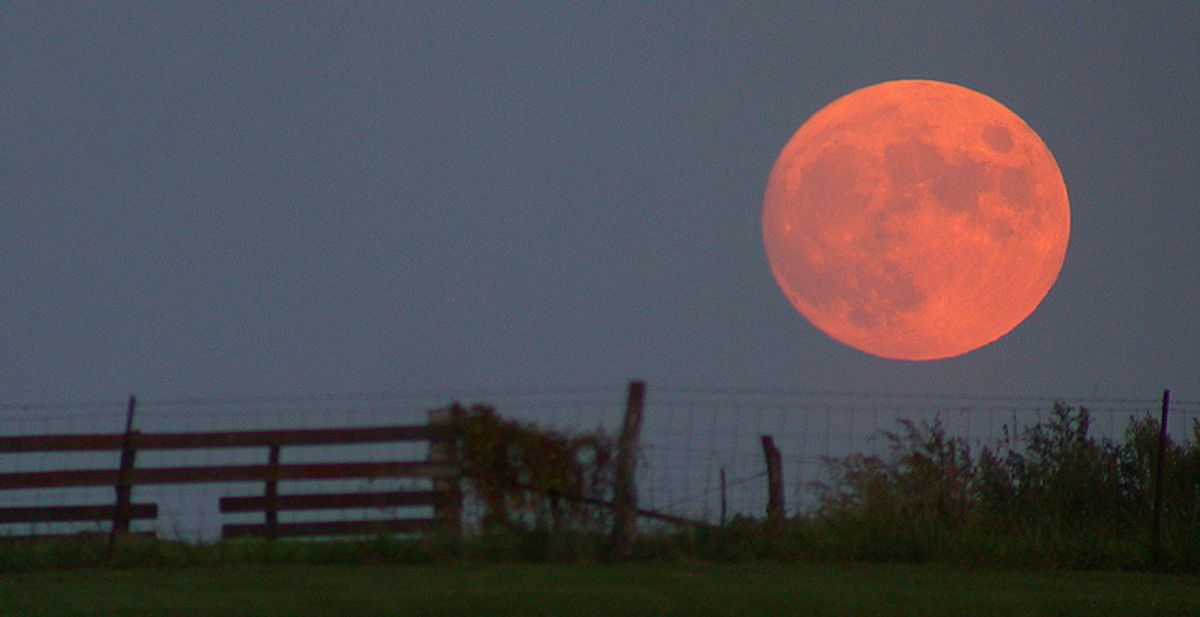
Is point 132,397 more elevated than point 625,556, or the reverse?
point 132,397

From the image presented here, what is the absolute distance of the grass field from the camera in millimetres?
8398

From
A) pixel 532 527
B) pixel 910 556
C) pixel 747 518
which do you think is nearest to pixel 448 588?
pixel 532 527

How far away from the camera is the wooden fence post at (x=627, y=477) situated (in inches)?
463

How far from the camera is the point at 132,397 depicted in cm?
1302

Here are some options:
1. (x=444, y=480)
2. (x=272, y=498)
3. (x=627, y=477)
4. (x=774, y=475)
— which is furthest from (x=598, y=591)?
(x=272, y=498)

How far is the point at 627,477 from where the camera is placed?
39.2 ft

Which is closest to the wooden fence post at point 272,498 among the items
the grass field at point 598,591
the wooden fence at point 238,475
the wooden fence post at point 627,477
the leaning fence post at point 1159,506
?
the wooden fence at point 238,475

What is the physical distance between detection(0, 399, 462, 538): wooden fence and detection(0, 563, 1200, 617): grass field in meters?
2.68

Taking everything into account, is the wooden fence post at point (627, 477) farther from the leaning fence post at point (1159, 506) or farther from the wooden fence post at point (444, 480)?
the leaning fence post at point (1159, 506)

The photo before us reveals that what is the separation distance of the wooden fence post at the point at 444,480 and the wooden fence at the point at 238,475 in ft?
0.78

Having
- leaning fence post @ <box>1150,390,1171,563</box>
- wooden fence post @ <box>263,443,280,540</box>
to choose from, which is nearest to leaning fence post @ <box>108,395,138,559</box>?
wooden fence post @ <box>263,443,280,540</box>

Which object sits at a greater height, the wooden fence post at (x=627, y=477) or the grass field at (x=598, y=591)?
the wooden fence post at (x=627, y=477)

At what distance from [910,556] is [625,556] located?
8.91ft

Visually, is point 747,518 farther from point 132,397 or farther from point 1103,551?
point 132,397
